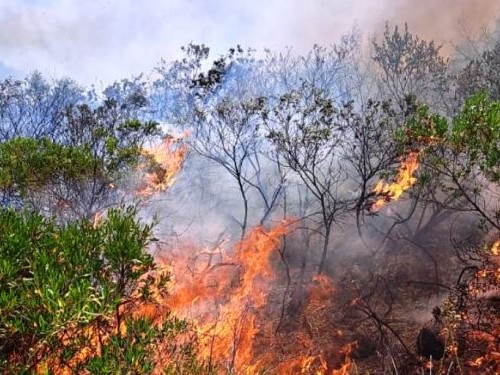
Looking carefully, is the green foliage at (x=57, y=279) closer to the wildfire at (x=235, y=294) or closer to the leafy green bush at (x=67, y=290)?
the leafy green bush at (x=67, y=290)

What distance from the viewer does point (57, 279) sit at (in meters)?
5.70

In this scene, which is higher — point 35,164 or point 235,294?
point 35,164

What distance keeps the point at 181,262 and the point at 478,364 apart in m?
15.4

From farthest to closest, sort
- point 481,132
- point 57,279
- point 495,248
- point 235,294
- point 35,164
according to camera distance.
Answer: point 235,294
point 35,164
point 495,248
point 481,132
point 57,279

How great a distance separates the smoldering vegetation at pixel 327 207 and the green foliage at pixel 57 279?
3.00 meters

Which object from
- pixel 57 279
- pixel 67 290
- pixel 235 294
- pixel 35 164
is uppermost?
pixel 35 164

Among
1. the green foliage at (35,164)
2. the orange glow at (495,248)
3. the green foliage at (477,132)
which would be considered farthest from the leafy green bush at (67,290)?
the orange glow at (495,248)

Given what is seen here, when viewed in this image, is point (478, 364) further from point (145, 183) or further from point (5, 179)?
point (5, 179)

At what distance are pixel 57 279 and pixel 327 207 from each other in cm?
2060

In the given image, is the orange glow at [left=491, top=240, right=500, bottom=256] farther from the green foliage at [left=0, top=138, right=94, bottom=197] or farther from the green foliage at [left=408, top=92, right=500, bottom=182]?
the green foliage at [left=0, top=138, right=94, bottom=197]

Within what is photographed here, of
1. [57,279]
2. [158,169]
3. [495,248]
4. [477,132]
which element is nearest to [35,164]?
[158,169]

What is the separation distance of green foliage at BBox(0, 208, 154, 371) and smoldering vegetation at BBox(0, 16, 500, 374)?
9.86 feet

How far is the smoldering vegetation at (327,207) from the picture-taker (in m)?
14.0

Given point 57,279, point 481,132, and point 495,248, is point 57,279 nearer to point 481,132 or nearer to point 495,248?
point 481,132
